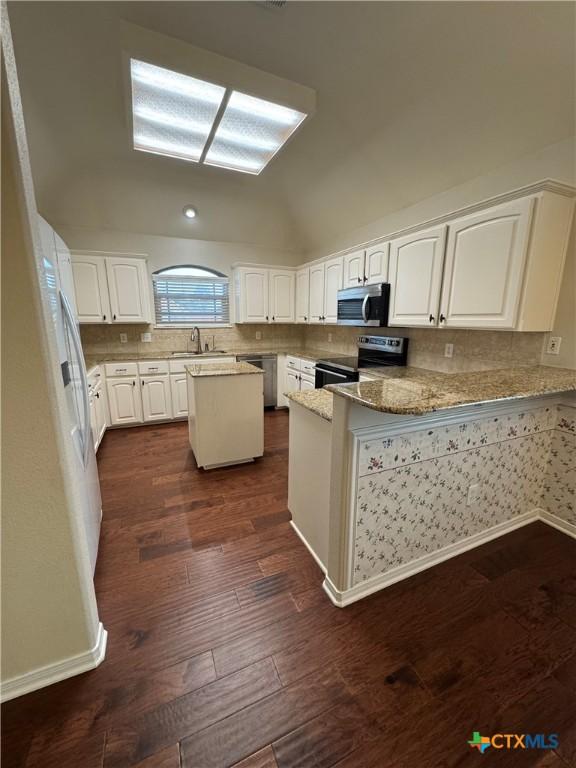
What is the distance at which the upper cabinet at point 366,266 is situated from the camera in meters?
3.04

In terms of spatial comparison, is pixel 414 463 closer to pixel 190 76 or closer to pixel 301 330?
pixel 190 76

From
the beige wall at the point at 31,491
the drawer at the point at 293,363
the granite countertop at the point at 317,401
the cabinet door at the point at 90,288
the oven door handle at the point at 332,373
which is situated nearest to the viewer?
the beige wall at the point at 31,491

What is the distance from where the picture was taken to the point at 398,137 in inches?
98.7

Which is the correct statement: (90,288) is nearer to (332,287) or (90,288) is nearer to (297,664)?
(332,287)

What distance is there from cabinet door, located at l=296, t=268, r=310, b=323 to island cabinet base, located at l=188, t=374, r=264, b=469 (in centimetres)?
207

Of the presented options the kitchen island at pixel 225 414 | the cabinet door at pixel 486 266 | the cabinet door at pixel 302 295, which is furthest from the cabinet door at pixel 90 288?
the cabinet door at pixel 486 266

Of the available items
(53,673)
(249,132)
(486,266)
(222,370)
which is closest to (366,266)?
(486,266)

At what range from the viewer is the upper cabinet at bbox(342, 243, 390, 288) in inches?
119

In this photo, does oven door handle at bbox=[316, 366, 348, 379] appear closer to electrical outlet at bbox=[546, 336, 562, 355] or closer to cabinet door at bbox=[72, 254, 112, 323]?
electrical outlet at bbox=[546, 336, 562, 355]

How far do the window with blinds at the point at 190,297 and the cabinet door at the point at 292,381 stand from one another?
136 centimetres

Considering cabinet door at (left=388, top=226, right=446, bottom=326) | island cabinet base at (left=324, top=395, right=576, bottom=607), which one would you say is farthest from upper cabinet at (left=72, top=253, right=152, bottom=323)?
island cabinet base at (left=324, top=395, right=576, bottom=607)

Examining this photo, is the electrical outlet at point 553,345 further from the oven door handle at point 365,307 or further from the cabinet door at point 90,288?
the cabinet door at point 90,288

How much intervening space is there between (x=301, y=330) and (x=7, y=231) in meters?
4.65

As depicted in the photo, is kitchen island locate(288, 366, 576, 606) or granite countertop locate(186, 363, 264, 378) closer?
kitchen island locate(288, 366, 576, 606)
